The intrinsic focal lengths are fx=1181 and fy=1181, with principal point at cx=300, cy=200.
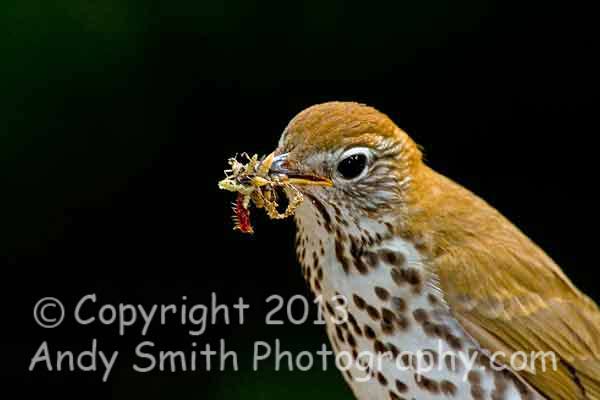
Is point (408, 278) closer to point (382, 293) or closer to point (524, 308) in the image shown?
point (382, 293)

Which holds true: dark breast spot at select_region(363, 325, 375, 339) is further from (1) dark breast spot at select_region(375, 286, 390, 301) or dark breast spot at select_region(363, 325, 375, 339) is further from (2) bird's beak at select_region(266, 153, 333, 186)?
(2) bird's beak at select_region(266, 153, 333, 186)

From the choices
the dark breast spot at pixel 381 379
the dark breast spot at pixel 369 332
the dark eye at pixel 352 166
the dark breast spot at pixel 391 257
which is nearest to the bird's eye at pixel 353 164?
the dark eye at pixel 352 166

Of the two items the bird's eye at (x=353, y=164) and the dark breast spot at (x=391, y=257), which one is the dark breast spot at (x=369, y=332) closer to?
the dark breast spot at (x=391, y=257)

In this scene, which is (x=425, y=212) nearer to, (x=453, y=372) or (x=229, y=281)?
(x=453, y=372)

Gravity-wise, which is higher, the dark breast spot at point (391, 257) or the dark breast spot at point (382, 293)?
the dark breast spot at point (391, 257)

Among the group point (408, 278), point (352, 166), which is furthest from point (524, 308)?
point (352, 166)

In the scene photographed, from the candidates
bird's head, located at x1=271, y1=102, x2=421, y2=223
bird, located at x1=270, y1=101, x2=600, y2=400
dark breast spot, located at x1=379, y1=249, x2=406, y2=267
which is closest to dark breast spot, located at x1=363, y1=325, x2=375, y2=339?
bird, located at x1=270, y1=101, x2=600, y2=400

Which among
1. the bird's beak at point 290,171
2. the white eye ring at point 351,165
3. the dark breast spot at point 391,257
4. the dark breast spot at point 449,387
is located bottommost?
the dark breast spot at point 449,387
